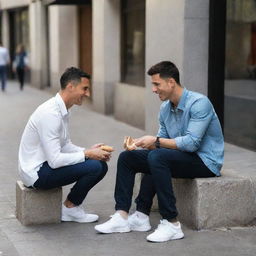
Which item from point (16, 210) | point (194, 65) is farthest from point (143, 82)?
point (16, 210)

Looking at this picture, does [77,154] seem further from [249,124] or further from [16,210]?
[249,124]

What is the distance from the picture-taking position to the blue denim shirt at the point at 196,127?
18.4ft

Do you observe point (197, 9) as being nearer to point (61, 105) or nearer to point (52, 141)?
point (61, 105)

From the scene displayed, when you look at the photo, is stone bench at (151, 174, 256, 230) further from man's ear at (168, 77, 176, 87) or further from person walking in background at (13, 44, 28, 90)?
person walking in background at (13, 44, 28, 90)

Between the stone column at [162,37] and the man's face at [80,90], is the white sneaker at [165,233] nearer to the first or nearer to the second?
the man's face at [80,90]

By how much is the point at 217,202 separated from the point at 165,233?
595mm

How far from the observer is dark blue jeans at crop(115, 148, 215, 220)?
5.55 meters

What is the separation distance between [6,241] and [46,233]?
0.40m

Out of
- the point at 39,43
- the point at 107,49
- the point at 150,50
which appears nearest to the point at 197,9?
the point at 150,50

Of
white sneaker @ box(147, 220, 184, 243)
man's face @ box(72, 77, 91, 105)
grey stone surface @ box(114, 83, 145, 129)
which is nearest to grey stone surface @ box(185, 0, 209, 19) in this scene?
grey stone surface @ box(114, 83, 145, 129)

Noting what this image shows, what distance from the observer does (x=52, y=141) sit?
18.9 ft

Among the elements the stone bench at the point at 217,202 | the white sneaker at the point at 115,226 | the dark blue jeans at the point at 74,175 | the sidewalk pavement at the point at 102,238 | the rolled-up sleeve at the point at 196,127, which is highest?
the rolled-up sleeve at the point at 196,127

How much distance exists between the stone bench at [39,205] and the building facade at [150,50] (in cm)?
415

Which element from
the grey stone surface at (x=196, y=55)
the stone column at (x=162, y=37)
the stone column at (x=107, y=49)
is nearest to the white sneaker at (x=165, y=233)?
the grey stone surface at (x=196, y=55)
